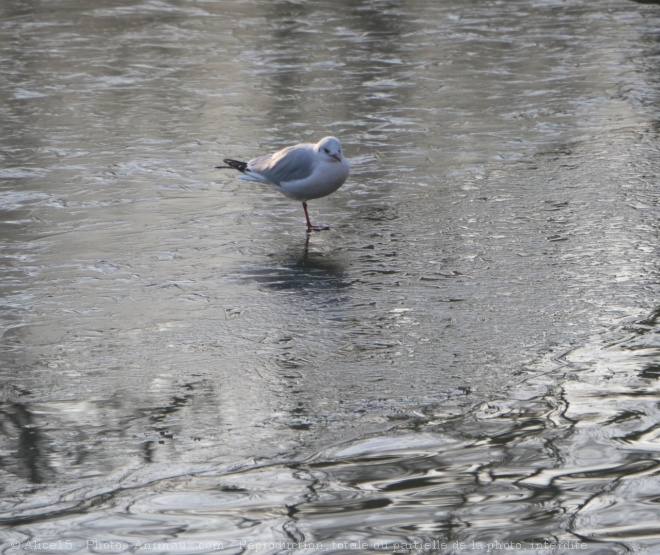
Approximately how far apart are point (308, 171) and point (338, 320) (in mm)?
1808

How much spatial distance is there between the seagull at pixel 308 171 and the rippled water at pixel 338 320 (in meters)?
0.26

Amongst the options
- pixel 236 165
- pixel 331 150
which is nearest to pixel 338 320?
pixel 331 150

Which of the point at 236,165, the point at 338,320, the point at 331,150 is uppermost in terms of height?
the point at 331,150

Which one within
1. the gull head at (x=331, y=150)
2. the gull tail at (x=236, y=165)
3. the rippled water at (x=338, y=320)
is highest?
the gull head at (x=331, y=150)

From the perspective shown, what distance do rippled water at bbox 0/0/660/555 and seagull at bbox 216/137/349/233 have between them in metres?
0.26

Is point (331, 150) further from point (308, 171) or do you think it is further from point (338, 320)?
point (338, 320)

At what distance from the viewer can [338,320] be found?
567 cm

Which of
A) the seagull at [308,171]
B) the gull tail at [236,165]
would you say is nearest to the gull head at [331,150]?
the seagull at [308,171]

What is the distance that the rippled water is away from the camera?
385cm

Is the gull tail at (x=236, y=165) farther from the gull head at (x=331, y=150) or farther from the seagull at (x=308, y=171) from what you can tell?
the gull head at (x=331, y=150)

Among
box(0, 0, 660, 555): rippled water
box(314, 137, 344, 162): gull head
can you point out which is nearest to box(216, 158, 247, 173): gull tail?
box(0, 0, 660, 555): rippled water

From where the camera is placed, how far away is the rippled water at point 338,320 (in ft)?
12.6

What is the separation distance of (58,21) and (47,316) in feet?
37.4

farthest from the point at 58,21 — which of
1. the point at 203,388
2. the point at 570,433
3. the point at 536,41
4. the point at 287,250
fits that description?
the point at 570,433
